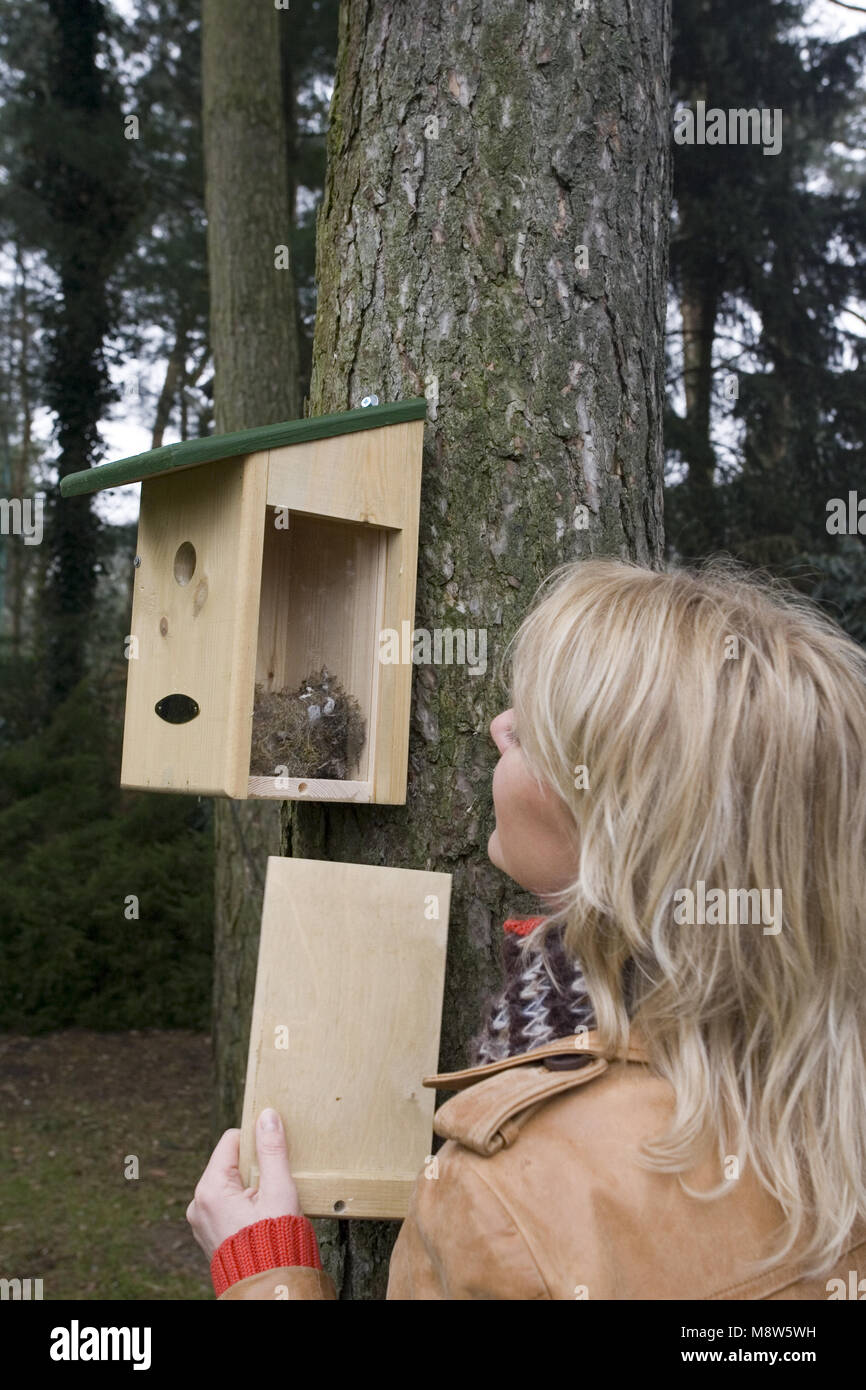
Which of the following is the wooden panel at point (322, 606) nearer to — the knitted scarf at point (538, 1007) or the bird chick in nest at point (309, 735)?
the bird chick in nest at point (309, 735)

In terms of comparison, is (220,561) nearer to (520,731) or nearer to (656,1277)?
(520,731)

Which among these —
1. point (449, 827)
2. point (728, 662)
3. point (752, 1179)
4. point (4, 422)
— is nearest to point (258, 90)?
point (449, 827)

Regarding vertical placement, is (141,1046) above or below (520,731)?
below

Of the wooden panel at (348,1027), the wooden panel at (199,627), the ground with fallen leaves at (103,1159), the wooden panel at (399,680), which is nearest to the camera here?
the wooden panel at (348,1027)

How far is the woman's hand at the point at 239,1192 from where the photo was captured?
154cm

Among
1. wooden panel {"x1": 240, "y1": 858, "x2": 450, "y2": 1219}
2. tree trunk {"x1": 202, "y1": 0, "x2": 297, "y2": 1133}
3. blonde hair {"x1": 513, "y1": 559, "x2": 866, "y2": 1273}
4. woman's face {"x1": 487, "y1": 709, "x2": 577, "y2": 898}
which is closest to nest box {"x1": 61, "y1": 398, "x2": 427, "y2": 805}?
wooden panel {"x1": 240, "y1": 858, "x2": 450, "y2": 1219}

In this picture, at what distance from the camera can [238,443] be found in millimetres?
1740

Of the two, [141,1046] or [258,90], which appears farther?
[141,1046]

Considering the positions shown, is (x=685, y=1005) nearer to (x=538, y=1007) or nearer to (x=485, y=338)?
(x=538, y=1007)

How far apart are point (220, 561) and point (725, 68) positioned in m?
7.64

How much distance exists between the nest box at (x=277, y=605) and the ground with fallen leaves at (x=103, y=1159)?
3.49 metres

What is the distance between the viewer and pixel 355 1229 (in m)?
1.90

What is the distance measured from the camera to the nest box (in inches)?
69.9

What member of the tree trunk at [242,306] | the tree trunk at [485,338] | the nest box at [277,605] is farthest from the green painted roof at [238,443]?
the tree trunk at [242,306]
